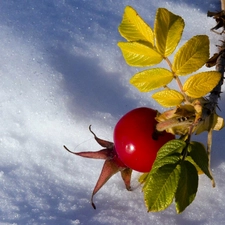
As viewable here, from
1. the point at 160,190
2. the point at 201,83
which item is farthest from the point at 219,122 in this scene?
the point at 160,190

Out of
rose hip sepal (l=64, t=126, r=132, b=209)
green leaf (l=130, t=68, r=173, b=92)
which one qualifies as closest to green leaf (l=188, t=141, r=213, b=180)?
green leaf (l=130, t=68, r=173, b=92)

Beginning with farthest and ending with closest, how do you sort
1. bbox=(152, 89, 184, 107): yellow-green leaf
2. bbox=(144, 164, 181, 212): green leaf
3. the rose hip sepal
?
the rose hip sepal
bbox=(152, 89, 184, 107): yellow-green leaf
bbox=(144, 164, 181, 212): green leaf

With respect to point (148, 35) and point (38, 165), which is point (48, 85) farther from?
point (148, 35)

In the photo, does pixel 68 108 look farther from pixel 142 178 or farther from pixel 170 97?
pixel 170 97

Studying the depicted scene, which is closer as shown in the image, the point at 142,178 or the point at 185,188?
the point at 185,188

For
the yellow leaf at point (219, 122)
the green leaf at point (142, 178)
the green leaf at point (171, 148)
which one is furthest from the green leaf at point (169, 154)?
the green leaf at point (142, 178)

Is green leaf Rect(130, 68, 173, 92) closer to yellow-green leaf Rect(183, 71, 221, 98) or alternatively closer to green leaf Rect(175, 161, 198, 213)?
yellow-green leaf Rect(183, 71, 221, 98)
